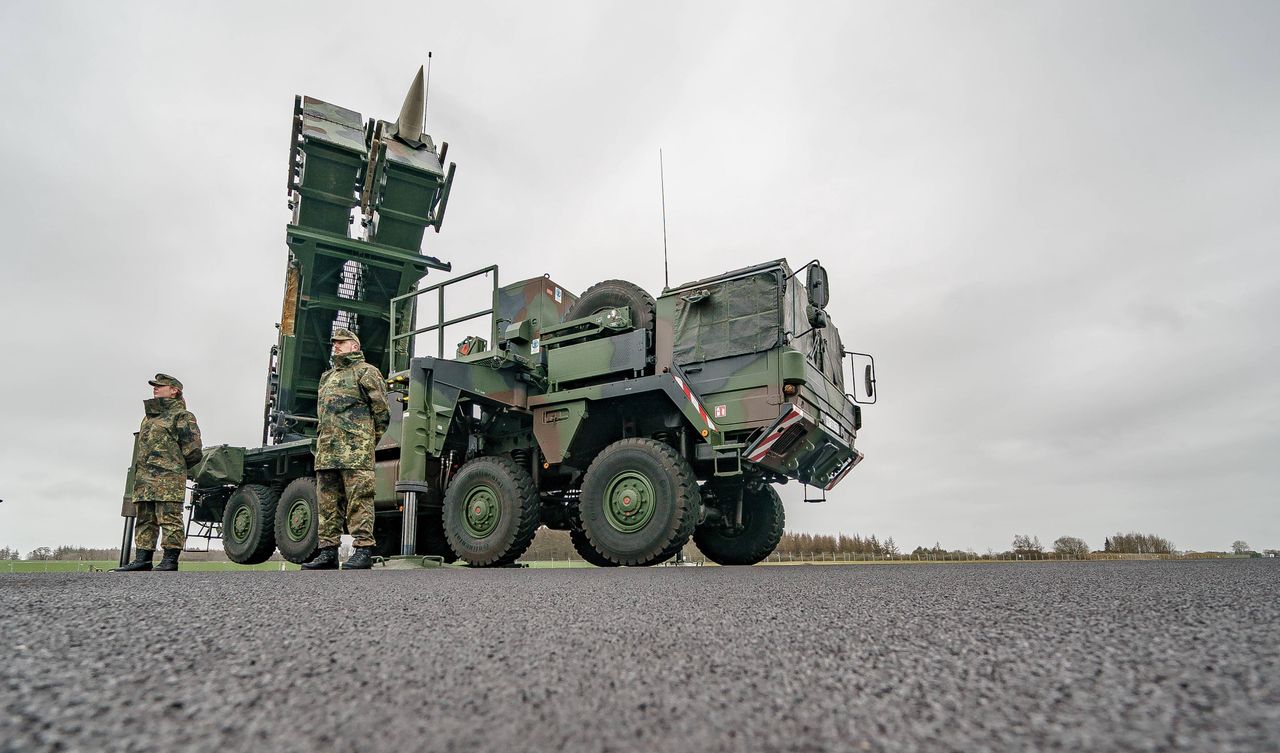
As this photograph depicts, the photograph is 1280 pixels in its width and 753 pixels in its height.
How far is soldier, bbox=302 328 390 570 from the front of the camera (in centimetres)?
544

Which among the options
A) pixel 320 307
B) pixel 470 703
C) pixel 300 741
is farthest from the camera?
pixel 320 307

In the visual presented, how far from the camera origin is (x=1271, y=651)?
1270mm

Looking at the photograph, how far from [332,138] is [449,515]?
4717 millimetres

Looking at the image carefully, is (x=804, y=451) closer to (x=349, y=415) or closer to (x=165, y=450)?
(x=349, y=415)

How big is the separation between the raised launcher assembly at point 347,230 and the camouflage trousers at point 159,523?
2826 mm

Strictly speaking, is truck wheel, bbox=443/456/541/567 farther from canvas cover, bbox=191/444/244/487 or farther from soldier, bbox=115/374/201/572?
canvas cover, bbox=191/444/244/487

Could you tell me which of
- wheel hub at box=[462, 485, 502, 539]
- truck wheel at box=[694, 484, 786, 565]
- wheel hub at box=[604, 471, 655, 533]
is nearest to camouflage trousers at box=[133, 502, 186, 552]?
wheel hub at box=[462, 485, 502, 539]

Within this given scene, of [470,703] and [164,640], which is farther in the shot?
[164,640]

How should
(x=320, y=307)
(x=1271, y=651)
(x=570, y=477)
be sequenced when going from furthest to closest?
(x=320, y=307) < (x=570, y=477) < (x=1271, y=651)

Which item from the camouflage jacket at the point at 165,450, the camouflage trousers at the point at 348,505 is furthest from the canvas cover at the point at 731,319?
the camouflage jacket at the point at 165,450

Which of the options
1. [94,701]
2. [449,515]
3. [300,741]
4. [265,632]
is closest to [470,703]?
[300,741]

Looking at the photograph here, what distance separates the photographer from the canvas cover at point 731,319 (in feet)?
18.7

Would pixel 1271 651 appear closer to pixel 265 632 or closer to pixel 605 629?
pixel 605 629

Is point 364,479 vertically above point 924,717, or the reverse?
point 364,479
